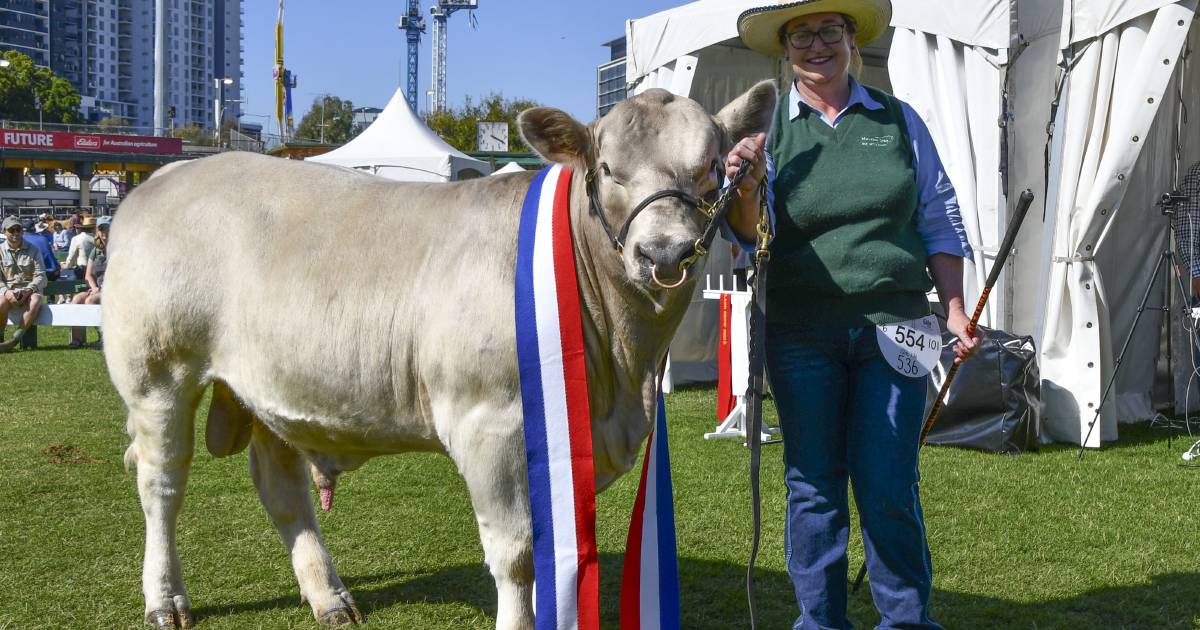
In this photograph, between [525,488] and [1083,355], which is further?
[1083,355]

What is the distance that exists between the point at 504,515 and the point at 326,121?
76166 millimetres

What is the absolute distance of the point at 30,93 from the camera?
7350 cm

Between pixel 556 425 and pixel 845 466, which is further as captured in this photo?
pixel 845 466

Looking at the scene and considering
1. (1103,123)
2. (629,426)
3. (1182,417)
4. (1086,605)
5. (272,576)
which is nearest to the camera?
(629,426)

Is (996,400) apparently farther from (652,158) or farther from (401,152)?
(401,152)

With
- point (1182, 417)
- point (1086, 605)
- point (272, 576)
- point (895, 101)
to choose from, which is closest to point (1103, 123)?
point (1182, 417)

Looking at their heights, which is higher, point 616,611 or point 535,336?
point 535,336

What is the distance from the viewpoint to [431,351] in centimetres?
304

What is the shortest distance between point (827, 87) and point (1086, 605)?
2411 millimetres

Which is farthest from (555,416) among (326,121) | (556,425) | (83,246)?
(326,121)

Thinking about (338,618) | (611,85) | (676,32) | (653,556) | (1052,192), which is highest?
(611,85)

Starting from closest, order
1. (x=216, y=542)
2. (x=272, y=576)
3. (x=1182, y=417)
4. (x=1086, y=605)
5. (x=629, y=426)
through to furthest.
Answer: (x=629, y=426)
(x=1086, y=605)
(x=272, y=576)
(x=216, y=542)
(x=1182, y=417)

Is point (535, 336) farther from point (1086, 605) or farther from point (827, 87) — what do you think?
point (1086, 605)

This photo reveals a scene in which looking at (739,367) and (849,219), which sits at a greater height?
(849,219)
